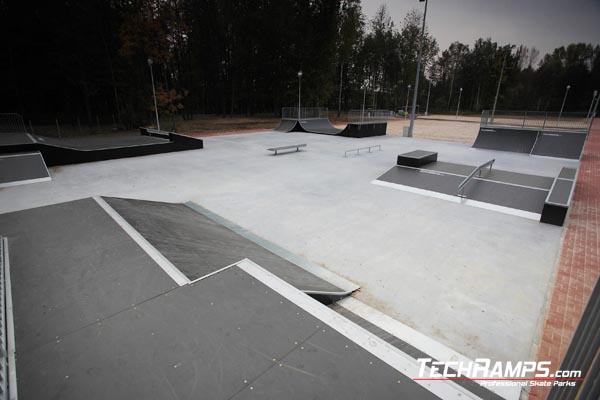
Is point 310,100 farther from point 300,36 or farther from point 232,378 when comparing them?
point 232,378

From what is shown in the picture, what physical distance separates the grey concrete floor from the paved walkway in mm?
151

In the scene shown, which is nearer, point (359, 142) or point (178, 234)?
point (178, 234)

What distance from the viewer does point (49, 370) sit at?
210 centimetres

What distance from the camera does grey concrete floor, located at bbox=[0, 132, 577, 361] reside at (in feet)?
12.7

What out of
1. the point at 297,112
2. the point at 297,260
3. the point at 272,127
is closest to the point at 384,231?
the point at 297,260

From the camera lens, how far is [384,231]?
620 centimetres

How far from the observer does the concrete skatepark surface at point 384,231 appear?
387 centimetres

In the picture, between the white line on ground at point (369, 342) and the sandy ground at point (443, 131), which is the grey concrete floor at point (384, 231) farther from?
the sandy ground at point (443, 131)

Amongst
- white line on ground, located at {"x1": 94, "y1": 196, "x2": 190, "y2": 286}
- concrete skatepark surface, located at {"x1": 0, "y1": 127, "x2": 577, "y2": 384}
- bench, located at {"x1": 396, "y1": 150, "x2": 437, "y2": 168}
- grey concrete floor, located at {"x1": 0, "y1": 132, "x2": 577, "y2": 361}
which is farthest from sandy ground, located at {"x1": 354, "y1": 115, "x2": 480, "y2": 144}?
white line on ground, located at {"x1": 94, "y1": 196, "x2": 190, "y2": 286}

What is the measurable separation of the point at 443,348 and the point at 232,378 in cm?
237

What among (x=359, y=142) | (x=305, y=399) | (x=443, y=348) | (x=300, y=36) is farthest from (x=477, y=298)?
(x=300, y=36)

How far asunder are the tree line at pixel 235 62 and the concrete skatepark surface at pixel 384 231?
17908mm

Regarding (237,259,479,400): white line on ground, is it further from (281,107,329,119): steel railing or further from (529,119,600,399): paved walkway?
(281,107,329,119): steel railing

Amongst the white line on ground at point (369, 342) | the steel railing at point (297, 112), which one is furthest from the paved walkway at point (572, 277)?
the steel railing at point (297, 112)
